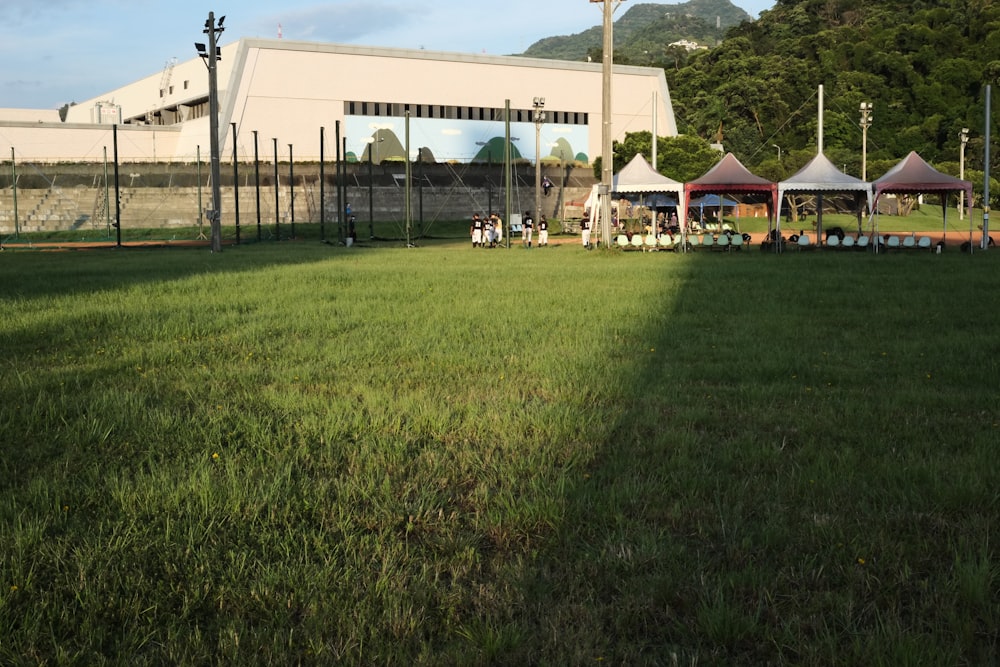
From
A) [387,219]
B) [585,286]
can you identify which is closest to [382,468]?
[585,286]

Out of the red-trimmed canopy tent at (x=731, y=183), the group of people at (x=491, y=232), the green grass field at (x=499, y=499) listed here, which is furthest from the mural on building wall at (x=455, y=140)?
the green grass field at (x=499, y=499)

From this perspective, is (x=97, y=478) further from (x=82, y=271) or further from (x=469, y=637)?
(x=82, y=271)

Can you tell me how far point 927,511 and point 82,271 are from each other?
67.7ft

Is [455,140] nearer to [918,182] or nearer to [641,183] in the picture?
[641,183]

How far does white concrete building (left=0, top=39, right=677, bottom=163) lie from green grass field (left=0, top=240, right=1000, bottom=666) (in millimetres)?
66023

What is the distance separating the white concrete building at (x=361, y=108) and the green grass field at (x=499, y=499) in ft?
217

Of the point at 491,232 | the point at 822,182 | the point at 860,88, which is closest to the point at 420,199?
the point at 491,232

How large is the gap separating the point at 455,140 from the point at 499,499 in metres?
82.7

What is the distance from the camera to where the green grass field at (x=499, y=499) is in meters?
3.25

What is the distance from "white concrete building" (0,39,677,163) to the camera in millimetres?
77688

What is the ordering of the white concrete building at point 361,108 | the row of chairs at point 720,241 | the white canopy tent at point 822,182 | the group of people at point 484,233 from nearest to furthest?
the white canopy tent at point 822,182 < the row of chairs at point 720,241 < the group of people at point 484,233 < the white concrete building at point 361,108

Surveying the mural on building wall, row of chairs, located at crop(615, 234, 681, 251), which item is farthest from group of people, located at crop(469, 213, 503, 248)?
the mural on building wall

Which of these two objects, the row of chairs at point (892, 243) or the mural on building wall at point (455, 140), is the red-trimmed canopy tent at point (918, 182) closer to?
the row of chairs at point (892, 243)

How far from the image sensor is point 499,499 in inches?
181
